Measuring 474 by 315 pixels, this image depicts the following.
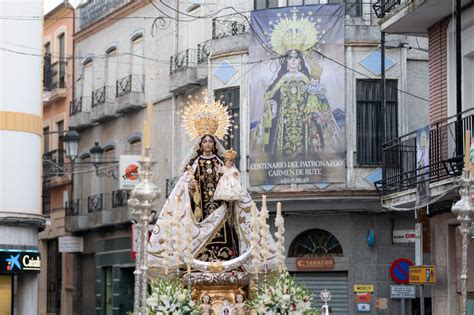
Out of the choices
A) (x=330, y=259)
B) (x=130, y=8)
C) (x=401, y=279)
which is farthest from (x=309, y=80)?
(x=130, y=8)

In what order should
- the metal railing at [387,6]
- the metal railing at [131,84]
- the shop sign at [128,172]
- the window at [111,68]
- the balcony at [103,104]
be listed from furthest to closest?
the window at [111,68], the balcony at [103,104], the metal railing at [131,84], the shop sign at [128,172], the metal railing at [387,6]

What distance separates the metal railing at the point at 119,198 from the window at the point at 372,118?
9.22 metres

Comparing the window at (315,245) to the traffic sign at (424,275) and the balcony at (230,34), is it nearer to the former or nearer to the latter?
the balcony at (230,34)

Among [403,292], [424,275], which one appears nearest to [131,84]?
[403,292]

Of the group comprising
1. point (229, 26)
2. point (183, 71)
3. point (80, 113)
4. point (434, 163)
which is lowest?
point (434, 163)

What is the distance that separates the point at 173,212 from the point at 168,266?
77cm

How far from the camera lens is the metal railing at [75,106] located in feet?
137

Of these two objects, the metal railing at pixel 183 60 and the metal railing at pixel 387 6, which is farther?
the metal railing at pixel 183 60

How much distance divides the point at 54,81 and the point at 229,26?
47.9 feet

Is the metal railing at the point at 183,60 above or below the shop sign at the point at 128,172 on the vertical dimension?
above

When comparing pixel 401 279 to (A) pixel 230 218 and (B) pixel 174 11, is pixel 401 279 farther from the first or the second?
(B) pixel 174 11

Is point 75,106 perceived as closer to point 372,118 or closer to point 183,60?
point 183,60

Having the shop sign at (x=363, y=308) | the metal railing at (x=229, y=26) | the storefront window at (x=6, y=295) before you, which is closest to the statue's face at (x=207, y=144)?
the shop sign at (x=363, y=308)

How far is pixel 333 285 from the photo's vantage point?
97.5ft
